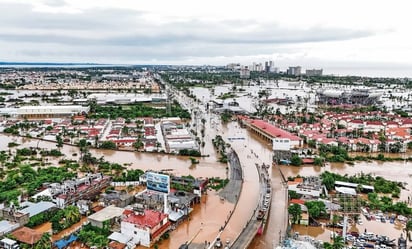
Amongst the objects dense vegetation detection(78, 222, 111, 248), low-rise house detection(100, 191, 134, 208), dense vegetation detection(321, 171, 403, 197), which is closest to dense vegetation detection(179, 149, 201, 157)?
low-rise house detection(100, 191, 134, 208)

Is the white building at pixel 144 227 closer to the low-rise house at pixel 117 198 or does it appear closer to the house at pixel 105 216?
the house at pixel 105 216

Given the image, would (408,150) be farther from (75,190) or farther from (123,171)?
(75,190)

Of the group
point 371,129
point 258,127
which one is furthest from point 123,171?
point 371,129

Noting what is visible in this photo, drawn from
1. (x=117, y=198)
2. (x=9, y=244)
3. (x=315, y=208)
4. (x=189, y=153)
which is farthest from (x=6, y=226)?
(x=189, y=153)

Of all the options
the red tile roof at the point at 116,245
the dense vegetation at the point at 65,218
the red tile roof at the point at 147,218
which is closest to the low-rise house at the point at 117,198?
the dense vegetation at the point at 65,218

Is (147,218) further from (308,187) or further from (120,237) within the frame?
(308,187)
